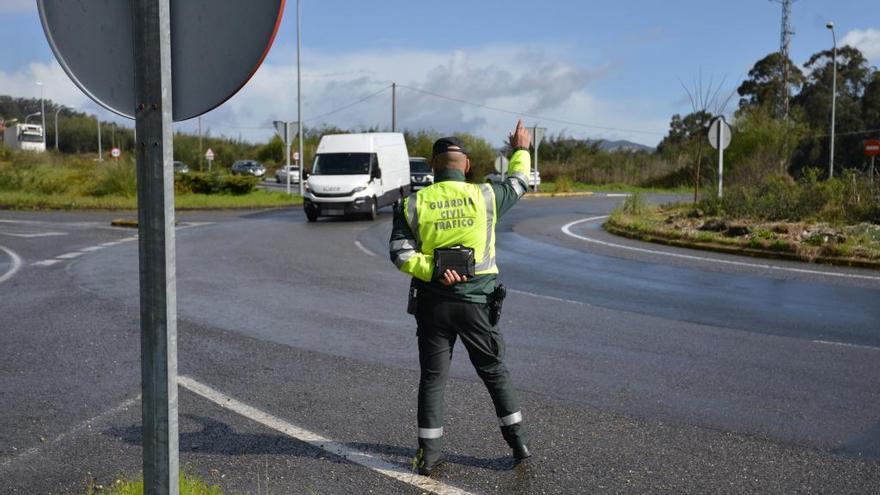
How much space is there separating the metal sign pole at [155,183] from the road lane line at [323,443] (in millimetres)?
1891

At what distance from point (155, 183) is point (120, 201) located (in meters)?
31.0

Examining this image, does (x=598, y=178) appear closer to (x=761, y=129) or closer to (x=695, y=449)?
(x=761, y=129)

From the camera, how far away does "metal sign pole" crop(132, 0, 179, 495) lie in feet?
9.00

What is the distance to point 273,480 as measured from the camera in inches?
177

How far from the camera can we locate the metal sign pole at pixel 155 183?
9.00ft

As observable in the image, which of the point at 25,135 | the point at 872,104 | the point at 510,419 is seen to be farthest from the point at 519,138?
the point at 25,135

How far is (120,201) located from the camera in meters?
31.9

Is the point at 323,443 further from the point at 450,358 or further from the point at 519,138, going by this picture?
the point at 519,138

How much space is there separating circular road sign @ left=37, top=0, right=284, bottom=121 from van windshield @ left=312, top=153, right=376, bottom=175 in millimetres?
22865

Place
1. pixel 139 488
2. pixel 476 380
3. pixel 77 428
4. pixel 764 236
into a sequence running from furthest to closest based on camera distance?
pixel 764 236 → pixel 476 380 → pixel 77 428 → pixel 139 488

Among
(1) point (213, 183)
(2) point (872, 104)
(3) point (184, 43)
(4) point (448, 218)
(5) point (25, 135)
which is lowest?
(1) point (213, 183)

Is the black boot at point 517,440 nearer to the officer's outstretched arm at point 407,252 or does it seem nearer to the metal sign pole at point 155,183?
the officer's outstretched arm at point 407,252

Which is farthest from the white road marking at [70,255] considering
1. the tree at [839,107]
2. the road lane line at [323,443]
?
the tree at [839,107]

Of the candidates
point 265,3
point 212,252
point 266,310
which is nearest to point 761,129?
point 212,252
